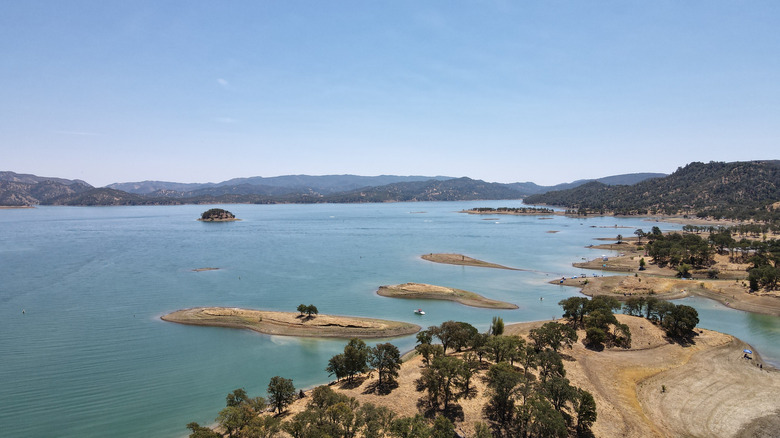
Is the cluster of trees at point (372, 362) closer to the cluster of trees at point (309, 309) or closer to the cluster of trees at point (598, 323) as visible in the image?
the cluster of trees at point (309, 309)

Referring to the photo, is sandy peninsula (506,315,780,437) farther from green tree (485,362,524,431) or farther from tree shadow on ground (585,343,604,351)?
green tree (485,362,524,431)

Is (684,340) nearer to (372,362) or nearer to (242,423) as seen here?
(372,362)

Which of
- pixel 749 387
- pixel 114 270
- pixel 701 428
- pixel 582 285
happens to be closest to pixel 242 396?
pixel 701 428

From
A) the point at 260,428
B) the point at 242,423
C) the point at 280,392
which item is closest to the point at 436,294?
the point at 280,392

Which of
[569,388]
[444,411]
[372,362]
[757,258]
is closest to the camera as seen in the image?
[569,388]

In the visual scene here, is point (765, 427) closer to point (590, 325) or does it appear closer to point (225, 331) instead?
point (590, 325)
